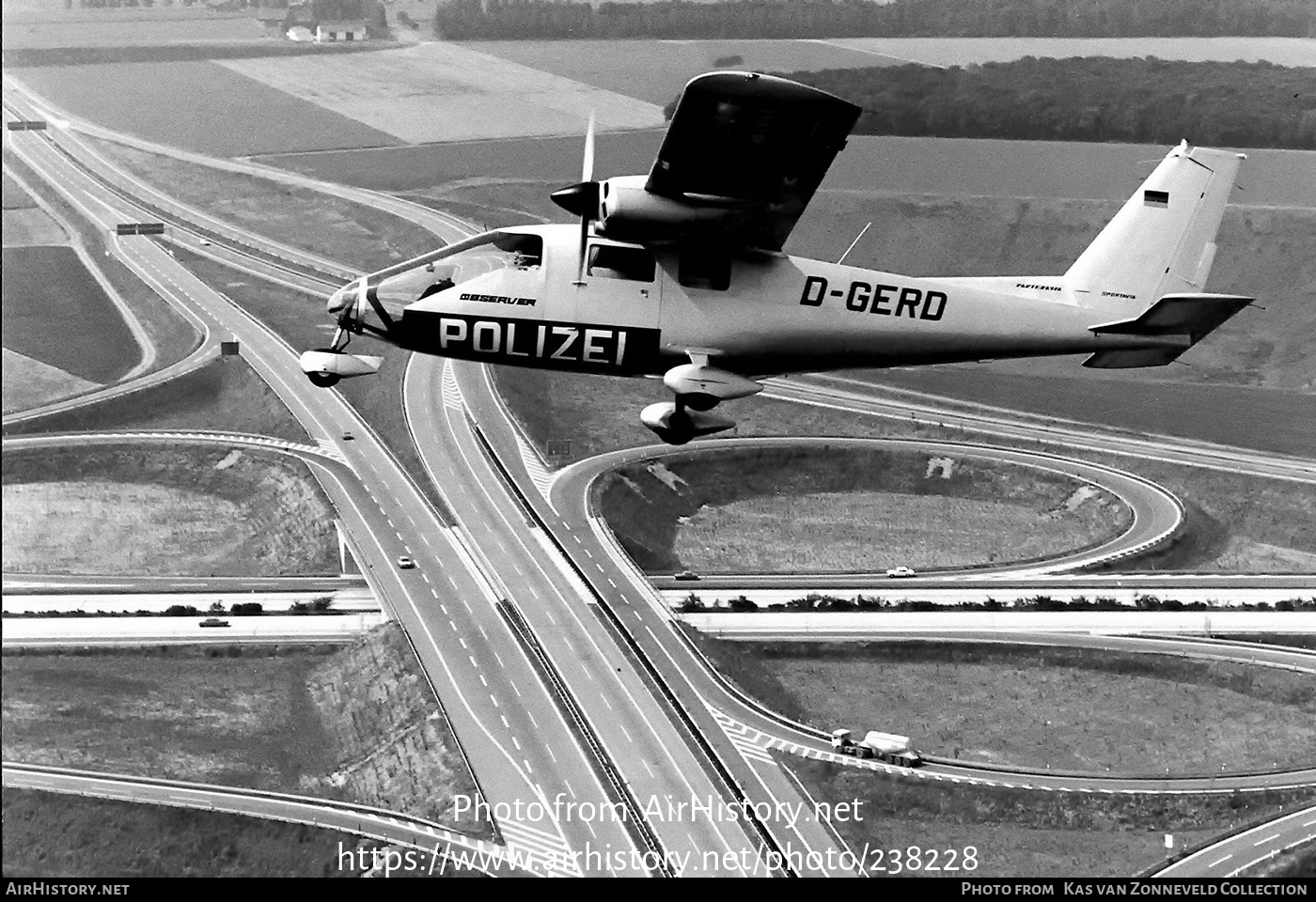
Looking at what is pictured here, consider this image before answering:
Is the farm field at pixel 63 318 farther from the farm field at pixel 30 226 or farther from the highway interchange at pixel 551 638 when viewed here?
the highway interchange at pixel 551 638

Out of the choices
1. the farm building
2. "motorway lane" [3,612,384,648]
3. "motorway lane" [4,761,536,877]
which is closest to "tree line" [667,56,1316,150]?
the farm building

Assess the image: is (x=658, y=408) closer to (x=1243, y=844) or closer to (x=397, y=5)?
(x=1243, y=844)

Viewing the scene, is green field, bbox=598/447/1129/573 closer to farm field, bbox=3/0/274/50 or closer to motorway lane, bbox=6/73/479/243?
motorway lane, bbox=6/73/479/243
